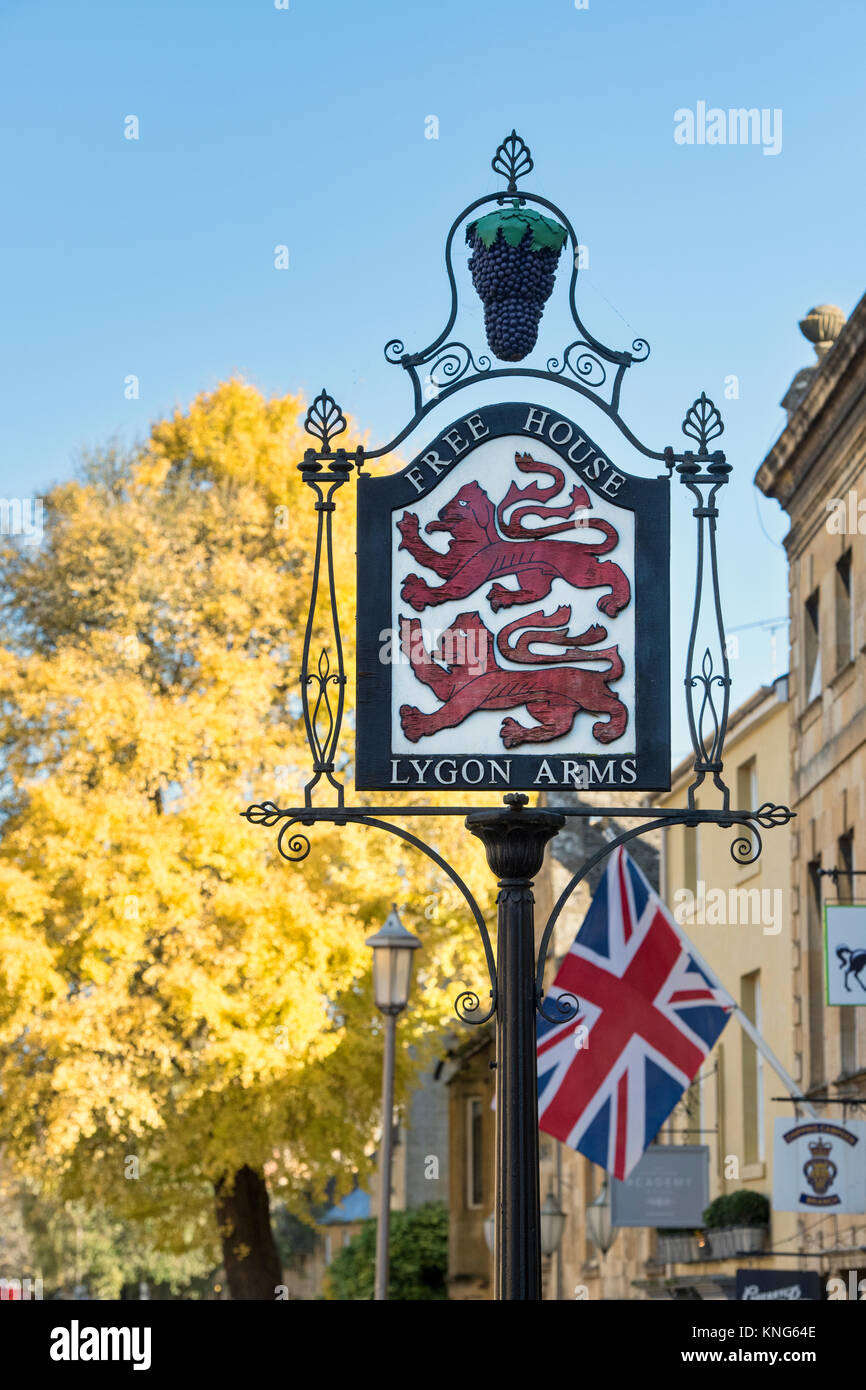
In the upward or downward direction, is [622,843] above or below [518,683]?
below

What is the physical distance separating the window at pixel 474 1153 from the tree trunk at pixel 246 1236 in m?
15.0

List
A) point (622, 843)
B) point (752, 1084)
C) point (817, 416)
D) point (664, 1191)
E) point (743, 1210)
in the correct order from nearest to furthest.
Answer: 1. point (622, 843)
2. point (664, 1191)
3. point (817, 416)
4. point (743, 1210)
5. point (752, 1084)

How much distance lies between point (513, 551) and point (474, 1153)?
3575 centimetres

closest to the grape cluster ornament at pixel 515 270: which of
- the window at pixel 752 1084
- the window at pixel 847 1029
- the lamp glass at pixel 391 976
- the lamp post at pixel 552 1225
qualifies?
the lamp glass at pixel 391 976

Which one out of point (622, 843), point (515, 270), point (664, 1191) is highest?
point (515, 270)

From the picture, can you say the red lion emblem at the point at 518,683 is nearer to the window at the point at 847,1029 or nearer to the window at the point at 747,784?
the window at the point at 847,1029

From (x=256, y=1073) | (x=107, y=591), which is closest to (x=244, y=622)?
(x=107, y=591)

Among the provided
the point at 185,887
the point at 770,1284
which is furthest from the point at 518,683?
the point at 185,887

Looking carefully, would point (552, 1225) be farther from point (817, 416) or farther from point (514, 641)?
point (514, 641)

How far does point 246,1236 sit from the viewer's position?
2556cm

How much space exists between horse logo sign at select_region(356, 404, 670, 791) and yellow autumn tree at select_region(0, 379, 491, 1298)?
16.1 m

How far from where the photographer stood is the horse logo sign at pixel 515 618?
23.3ft
